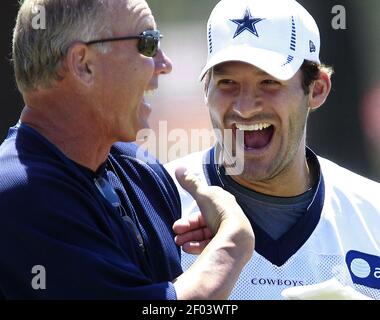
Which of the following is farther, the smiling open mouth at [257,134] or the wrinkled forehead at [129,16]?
the smiling open mouth at [257,134]

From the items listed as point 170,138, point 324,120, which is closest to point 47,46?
point 170,138

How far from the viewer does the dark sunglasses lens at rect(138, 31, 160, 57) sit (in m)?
2.19

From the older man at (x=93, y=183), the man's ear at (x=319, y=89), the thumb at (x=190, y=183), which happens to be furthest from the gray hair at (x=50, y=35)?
the man's ear at (x=319, y=89)

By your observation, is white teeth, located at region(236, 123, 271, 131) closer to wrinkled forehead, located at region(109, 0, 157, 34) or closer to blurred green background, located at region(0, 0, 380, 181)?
wrinkled forehead, located at region(109, 0, 157, 34)

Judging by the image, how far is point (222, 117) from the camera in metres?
2.79

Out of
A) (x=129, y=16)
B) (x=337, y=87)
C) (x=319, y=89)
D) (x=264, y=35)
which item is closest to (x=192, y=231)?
(x=129, y=16)

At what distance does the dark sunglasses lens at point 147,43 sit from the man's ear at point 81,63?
0.47 ft

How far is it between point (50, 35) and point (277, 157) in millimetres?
1016

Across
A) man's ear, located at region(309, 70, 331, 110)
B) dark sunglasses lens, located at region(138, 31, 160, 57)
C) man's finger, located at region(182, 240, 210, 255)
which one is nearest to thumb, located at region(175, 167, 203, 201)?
man's finger, located at region(182, 240, 210, 255)

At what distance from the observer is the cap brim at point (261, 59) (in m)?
2.70

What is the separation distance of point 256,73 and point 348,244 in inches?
24.7

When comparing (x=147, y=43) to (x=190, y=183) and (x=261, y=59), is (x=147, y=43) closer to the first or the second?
(x=190, y=183)

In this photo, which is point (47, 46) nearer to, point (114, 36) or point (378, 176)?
point (114, 36)

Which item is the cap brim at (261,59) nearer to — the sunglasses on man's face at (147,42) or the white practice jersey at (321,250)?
the white practice jersey at (321,250)
